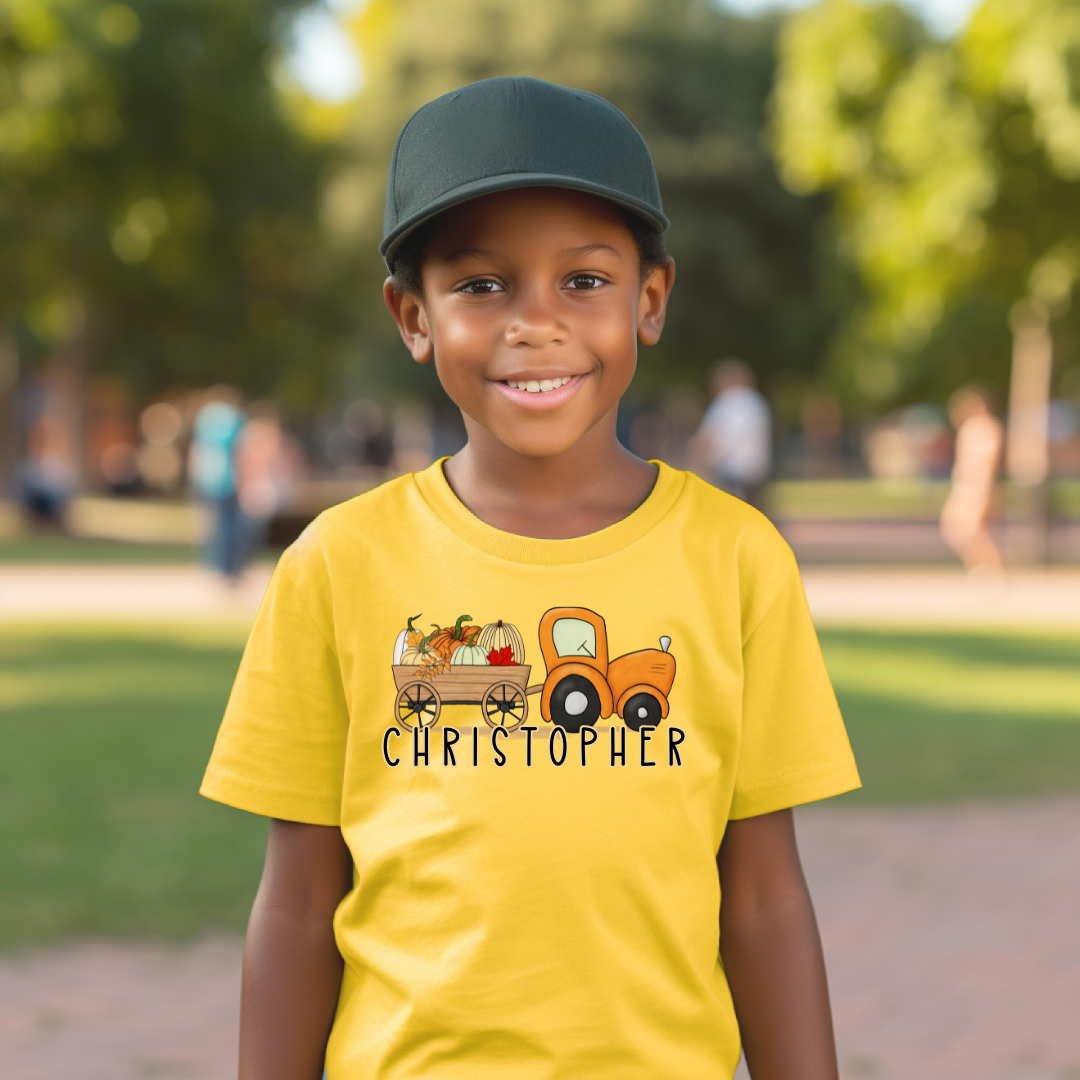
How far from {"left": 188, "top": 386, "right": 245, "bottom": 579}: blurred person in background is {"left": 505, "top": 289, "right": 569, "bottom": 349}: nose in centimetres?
1465

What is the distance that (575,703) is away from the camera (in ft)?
5.82

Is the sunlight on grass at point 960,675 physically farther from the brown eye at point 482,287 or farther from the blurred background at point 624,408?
the brown eye at point 482,287

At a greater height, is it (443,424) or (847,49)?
(443,424)

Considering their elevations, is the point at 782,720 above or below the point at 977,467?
below

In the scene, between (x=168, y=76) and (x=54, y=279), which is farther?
(x=54, y=279)

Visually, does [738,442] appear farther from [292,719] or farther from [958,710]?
[292,719]

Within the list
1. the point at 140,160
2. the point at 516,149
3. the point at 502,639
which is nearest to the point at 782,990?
the point at 502,639

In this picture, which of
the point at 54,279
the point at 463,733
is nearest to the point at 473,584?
the point at 463,733

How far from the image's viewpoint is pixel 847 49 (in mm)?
19797

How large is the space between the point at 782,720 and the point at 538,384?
1.58 feet

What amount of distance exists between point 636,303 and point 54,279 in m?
28.0

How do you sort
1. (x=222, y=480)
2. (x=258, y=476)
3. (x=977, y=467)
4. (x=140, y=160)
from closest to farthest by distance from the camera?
(x=222, y=480)
(x=977, y=467)
(x=258, y=476)
(x=140, y=160)

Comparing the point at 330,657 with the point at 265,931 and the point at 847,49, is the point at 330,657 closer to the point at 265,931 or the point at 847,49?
the point at 265,931

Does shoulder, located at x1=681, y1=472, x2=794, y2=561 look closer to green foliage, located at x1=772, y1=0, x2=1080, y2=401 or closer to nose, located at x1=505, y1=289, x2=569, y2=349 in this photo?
nose, located at x1=505, y1=289, x2=569, y2=349
